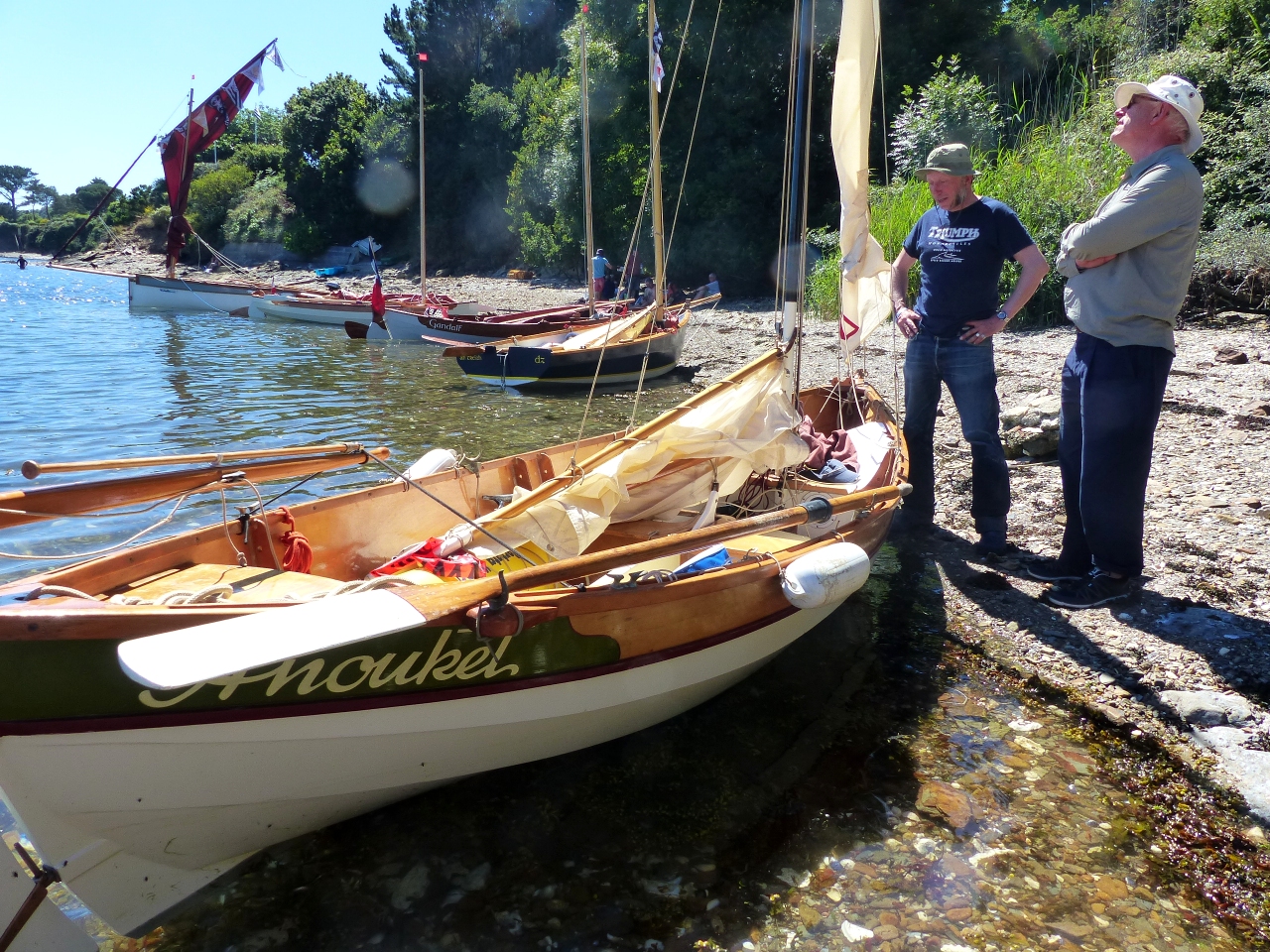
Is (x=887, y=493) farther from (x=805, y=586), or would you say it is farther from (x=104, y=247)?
(x=104, y=247)

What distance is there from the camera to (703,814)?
342 centimetres

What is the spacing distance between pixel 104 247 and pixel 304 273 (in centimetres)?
3336

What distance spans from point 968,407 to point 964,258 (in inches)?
37.4

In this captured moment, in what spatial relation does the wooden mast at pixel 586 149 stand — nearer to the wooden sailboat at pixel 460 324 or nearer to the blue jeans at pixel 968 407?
the wooden sailboat at pixel 460 324

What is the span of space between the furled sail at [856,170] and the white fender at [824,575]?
8.64ft

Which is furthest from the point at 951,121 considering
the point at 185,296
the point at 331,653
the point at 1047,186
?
the point at 185,296

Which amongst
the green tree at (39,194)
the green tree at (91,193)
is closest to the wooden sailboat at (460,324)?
the green tree at (91,193)

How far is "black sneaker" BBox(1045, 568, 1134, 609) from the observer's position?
183 inches

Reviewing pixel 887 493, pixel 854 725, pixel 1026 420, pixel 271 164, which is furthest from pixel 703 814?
pixel 271 164

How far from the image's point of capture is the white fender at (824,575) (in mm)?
3607

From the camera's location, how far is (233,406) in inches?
503

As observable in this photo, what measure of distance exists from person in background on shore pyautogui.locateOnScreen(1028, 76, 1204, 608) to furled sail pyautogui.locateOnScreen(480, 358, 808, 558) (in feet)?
5.21

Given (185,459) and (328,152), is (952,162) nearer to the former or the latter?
(185,459)

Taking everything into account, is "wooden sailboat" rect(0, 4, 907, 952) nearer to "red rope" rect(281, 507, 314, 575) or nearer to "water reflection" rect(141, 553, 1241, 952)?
"red rope" rect(281, 507, 314, 575)
